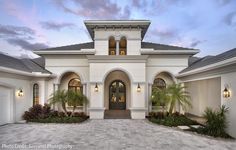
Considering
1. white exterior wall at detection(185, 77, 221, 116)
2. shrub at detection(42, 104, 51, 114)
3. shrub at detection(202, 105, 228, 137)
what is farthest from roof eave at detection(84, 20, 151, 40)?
shrub at detection(202, 105, 228, 137)

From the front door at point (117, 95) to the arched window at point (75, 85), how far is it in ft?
9.15

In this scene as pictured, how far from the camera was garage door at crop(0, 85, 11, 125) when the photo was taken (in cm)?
1049

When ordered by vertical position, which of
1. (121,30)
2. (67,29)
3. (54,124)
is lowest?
(54,124)

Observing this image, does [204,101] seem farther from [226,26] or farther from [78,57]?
[226,26]

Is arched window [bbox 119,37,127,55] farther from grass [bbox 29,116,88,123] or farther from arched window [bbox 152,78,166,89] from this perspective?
grass [bbox 29,116,88,123]

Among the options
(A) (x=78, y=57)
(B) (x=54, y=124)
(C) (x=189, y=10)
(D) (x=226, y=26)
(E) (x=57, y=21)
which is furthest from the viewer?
(D) (x=226, y=26)

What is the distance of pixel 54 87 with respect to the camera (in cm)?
1424

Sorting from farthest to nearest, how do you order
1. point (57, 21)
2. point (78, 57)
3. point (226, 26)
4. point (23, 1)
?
point (226, 26), point (57, 21), point (78, 57), point (23, 1)

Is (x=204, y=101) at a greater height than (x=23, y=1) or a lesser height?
lesser

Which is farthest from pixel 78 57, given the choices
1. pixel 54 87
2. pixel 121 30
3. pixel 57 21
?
pixel 57 21

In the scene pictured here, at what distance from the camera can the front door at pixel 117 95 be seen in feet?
53.8

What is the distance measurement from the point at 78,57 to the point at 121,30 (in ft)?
13.5

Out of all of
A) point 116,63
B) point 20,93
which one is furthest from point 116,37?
point 20,93

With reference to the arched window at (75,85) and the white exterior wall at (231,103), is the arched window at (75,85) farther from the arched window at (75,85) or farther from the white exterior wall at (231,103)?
the white exterior wall at (231,103)
